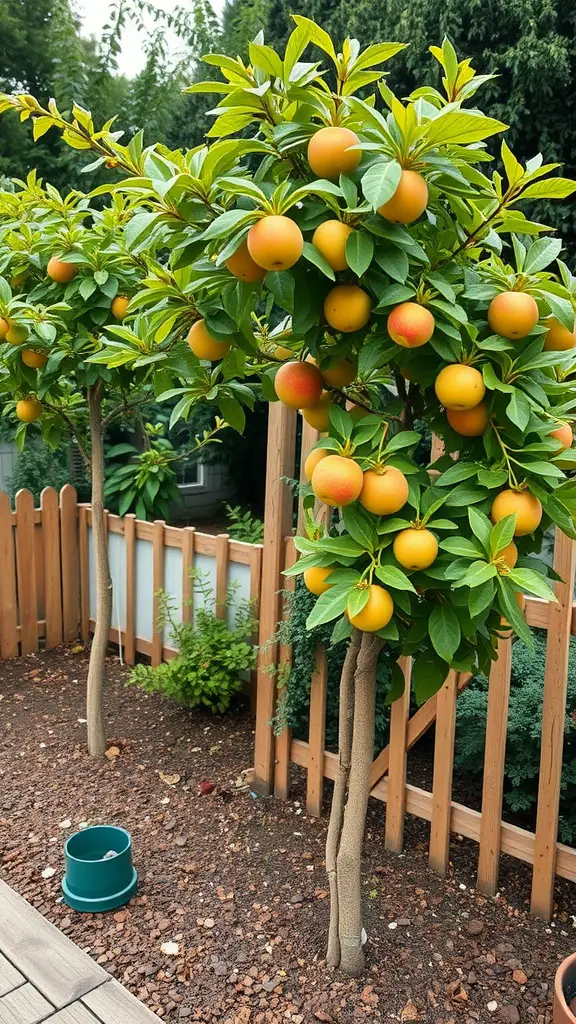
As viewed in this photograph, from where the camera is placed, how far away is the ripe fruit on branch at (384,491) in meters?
1.45

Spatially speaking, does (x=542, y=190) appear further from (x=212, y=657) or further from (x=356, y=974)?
(x=212, y=657)

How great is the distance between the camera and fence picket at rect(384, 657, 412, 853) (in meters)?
2.71

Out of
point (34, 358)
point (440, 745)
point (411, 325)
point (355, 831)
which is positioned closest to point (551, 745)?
point (440, 745)

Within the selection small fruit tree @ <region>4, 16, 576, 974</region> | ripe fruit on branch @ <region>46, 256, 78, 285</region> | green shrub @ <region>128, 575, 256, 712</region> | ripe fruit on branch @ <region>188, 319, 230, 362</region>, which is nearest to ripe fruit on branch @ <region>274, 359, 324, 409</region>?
small fruit tree @ <region>4, 16, 576, 974</region>

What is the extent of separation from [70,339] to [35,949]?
2.24 meters

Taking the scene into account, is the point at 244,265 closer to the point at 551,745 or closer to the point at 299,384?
the point at 299,384

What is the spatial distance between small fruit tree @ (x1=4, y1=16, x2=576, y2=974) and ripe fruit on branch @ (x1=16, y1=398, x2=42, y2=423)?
1.66 m

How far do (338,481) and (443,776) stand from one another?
1622 millimetres

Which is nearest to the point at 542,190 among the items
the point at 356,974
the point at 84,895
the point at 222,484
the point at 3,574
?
the point at 356,974

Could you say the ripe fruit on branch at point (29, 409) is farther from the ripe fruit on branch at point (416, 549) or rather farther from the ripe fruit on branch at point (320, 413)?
the ripe fruit on branch at point (416, 549)

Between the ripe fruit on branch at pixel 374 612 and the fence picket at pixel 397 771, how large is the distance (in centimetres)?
132

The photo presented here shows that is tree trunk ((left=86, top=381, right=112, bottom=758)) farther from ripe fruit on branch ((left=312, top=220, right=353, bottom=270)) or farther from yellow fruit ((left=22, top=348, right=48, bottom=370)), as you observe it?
ripe fruit on branch ((left=312, top=220, right=353, bottom=270))

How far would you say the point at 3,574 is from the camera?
4754mm

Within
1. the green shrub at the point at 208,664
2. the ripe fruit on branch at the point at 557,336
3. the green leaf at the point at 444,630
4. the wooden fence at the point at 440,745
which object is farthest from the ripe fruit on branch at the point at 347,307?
the green shrub at the point at 208,664
